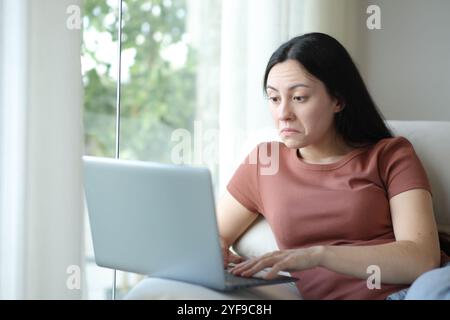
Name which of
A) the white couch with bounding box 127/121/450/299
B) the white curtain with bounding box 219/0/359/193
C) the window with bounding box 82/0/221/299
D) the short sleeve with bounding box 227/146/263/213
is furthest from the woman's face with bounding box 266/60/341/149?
the window with bounding box 82/0/221/299

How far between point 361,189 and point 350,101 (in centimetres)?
23

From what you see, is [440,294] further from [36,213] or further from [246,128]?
[246,128]

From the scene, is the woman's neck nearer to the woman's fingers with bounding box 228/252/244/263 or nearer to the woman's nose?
the woman's nose

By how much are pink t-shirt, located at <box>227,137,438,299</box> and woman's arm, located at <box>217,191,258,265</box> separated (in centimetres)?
2

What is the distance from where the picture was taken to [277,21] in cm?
255

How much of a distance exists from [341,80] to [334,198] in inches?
11.1

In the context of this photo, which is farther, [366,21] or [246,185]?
[366,21]

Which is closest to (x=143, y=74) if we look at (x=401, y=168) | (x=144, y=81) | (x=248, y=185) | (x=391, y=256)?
(x=144, y=81)

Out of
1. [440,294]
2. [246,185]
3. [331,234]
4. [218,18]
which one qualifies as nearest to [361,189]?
[331,234]

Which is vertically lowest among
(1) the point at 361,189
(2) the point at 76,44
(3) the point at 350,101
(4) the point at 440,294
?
(4) the point at 440,294

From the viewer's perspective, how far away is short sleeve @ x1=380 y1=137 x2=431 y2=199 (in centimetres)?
169

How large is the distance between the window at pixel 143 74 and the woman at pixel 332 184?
3.57 m

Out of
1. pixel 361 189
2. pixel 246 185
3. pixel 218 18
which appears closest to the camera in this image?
pixel 361 189

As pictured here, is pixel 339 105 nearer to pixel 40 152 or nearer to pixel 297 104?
pixel 297 104
